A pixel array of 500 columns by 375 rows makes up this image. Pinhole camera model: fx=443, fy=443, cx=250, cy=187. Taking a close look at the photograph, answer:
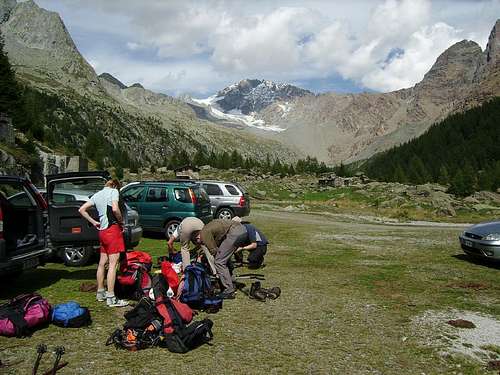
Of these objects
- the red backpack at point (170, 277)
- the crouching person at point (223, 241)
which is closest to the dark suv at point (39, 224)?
the red backpack at point (170, 277)

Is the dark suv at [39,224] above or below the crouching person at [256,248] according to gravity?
above

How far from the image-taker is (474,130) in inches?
6845

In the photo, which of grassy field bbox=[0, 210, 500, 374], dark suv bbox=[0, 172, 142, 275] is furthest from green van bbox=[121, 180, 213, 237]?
dark suv bbox=[0, 172, 142, 275]

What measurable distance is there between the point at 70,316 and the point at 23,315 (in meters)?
0.68

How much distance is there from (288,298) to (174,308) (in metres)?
3.28

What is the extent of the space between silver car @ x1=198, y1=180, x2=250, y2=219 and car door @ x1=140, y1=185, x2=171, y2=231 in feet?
17.1

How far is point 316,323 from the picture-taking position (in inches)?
310

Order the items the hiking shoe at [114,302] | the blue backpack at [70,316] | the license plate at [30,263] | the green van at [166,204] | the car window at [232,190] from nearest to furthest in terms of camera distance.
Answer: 1. the blue backpack at [70,316]
2. the hiking shoe at [114,302]
3. the license plate at [30,263]
4. the green van at [166,204]
5. the car window at [232,190]

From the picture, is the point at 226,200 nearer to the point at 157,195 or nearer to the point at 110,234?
the point at 157,195

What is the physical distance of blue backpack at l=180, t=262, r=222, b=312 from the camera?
8.38 m

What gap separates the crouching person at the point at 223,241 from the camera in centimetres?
952

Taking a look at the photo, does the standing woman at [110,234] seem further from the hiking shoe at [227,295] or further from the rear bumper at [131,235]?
the rear bumper at [131,235]

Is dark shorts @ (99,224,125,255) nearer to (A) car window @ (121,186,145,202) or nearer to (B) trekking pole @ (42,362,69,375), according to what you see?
(B) trekking pole @ (42,362,69,375)

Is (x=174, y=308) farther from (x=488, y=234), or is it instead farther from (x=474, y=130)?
(x=474, y=130)
